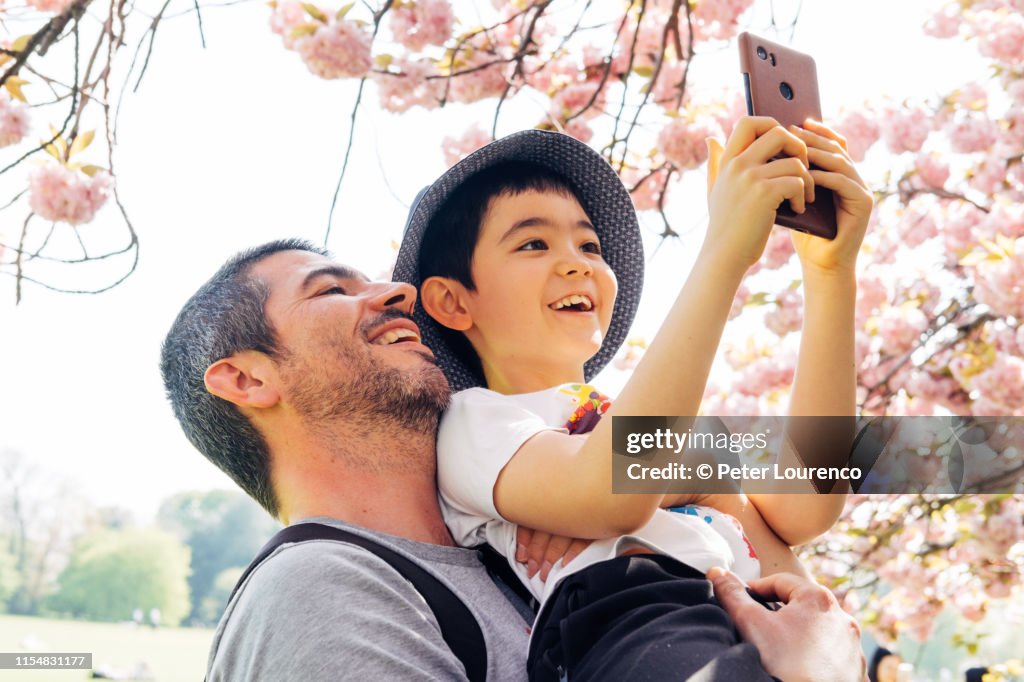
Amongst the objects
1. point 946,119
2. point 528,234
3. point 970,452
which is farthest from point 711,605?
point 946,119

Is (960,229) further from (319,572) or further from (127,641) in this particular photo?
(127,641)

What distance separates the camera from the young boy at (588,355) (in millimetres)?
1028

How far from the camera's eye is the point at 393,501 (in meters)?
1.30

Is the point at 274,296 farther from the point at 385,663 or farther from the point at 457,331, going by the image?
the point at 385,663

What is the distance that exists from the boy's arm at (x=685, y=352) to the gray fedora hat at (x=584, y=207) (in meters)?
0.49

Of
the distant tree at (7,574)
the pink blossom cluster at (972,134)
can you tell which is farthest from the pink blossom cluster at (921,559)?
the distant tree at (7,574)

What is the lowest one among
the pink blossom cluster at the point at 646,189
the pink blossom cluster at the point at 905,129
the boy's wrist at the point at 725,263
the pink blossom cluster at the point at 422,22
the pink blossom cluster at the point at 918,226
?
the boy's wrist at the point at 725,263

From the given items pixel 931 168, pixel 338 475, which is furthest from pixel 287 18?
pixel 931 168

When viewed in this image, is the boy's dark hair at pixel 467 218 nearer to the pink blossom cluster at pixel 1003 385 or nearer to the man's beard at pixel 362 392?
the man's beard at pixel 362 392

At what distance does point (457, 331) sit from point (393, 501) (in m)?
0.39

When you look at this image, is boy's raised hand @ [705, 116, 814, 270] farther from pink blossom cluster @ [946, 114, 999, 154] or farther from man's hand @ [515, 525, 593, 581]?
pink blossom cluster @ [946, 114, 999, 154]

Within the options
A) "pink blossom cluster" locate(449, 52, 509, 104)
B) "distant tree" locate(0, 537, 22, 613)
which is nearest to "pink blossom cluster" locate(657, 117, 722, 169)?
"pink blossom cluster" locate(449, 52, 509, 104)

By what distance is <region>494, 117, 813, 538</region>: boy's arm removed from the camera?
102cm

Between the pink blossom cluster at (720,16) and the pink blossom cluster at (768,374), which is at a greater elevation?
the pink blossom cluster at (720,16)
